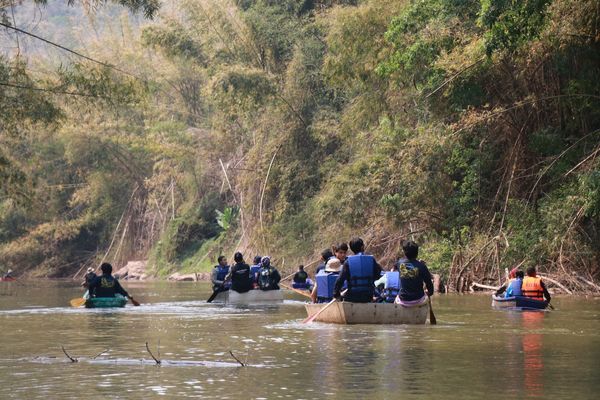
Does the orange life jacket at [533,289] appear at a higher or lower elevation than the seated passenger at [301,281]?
lower

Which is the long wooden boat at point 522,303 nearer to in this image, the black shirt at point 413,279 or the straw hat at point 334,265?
the straw hat at point 334,265

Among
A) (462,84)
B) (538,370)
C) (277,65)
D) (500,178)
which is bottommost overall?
(538,370)

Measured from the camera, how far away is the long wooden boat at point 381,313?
20.2 metres

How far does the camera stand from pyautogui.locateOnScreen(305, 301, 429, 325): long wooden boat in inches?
797

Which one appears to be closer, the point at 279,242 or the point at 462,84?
the point at 462,84

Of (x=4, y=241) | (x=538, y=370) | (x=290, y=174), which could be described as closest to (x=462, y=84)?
(x=290, y=174)

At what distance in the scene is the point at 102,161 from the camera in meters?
66.3

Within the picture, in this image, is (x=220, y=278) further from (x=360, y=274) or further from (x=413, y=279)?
(x=413, y=279)

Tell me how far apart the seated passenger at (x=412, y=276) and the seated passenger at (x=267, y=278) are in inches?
419

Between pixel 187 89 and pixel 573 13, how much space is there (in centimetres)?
3831

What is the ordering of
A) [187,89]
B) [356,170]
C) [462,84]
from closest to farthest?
[462,84] → [356,170] → [187,89]

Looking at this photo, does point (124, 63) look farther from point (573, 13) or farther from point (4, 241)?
point (573, 13)

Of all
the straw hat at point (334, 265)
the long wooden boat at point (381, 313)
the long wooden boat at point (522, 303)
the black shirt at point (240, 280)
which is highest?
the black shirt at point (240, 280)

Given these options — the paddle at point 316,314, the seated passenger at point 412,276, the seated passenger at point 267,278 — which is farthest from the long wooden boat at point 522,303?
the seated passenger at point 267,278
